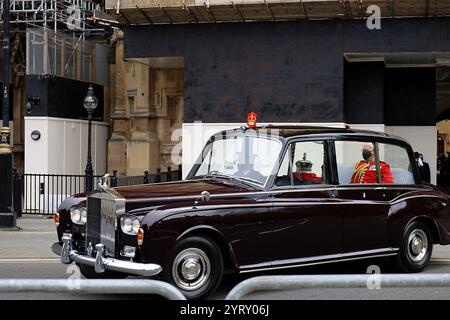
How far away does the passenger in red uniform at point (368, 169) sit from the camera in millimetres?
8625

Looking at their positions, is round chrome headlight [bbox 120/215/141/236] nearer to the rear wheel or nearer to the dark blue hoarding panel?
the rear wheel

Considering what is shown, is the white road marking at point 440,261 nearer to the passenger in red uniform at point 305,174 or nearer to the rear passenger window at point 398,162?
the rear passenger window at point 398,162

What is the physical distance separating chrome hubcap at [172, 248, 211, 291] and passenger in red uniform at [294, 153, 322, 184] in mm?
1649

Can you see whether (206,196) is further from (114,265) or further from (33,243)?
(33,243)

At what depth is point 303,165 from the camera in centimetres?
807

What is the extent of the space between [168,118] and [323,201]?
18.2m

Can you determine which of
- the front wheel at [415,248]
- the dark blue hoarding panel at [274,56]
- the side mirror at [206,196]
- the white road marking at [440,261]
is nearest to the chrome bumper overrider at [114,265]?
the side mirror at [206,196]

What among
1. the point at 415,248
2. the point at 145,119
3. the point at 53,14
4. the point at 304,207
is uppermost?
the point at 53,14

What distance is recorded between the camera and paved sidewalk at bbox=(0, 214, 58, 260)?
34.9ft

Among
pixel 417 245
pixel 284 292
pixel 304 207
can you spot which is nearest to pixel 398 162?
pixel 417 245

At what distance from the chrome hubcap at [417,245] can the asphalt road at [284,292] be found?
0.37 metres

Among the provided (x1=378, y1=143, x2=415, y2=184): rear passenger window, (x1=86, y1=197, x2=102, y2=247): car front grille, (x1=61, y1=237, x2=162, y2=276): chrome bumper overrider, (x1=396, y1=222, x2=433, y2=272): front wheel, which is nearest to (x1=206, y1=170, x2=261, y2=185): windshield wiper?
(x1=86, y1=197, x2=102, y2=247): car front grille

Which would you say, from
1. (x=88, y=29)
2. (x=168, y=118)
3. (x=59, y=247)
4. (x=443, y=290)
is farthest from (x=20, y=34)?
(x=443, y=290)

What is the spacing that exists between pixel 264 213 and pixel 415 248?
2537 mm
